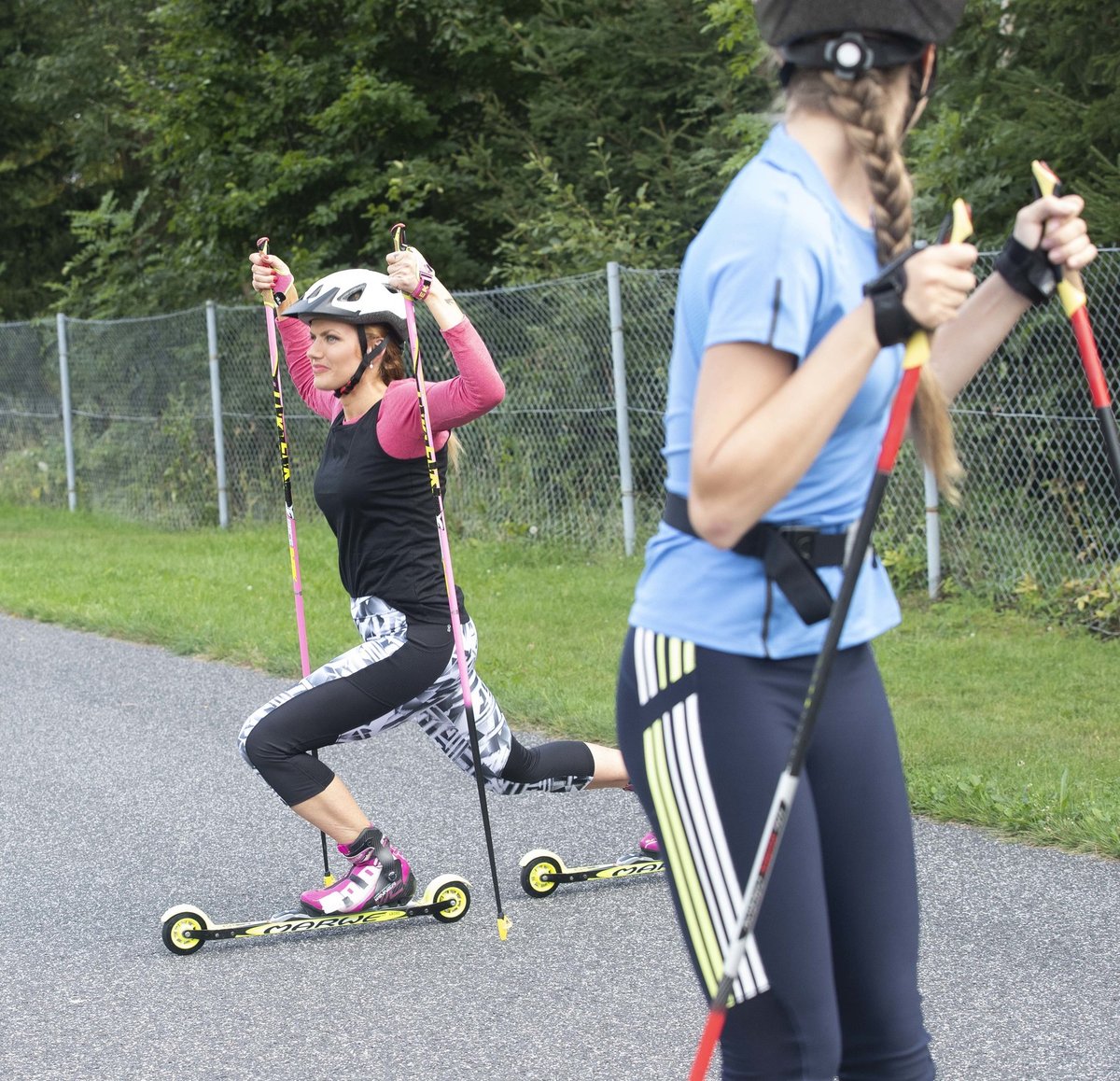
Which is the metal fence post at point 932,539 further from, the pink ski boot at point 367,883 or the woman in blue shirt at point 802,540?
the woman in blue shirt at point 802,540

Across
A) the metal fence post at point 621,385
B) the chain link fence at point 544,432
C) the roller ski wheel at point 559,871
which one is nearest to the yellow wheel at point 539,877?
the roller ski wheel at point 559,871

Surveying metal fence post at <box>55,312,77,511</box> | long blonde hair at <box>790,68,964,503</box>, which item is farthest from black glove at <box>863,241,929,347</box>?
metal fence post at <box>55,312,77,511</box>

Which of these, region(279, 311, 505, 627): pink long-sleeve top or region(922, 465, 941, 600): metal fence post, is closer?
region(279, 311, 505, 627): pink long-sleeve top

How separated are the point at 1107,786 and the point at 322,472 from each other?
309 cm

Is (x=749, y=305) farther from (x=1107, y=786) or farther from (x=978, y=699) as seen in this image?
(x=978, y=699)

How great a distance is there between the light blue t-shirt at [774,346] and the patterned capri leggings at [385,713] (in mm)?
2669

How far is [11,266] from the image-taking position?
92.4 ft

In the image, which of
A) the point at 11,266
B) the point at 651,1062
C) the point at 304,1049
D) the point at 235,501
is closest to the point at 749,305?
the point at 651,1062

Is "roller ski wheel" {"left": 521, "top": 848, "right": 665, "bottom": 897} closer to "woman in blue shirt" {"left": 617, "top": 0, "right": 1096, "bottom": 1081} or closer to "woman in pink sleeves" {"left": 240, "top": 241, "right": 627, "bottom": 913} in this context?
"woman in pink sleeves" {"left": 240, "top": 241, "right": 627, "bottom": 913}

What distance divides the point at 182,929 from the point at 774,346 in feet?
11.6

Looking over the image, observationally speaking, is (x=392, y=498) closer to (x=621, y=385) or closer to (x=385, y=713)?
(x=385, y=713)

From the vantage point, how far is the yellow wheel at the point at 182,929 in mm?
4906

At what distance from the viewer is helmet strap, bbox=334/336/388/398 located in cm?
508

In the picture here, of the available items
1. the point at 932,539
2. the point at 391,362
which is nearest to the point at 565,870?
the point at 391,362
